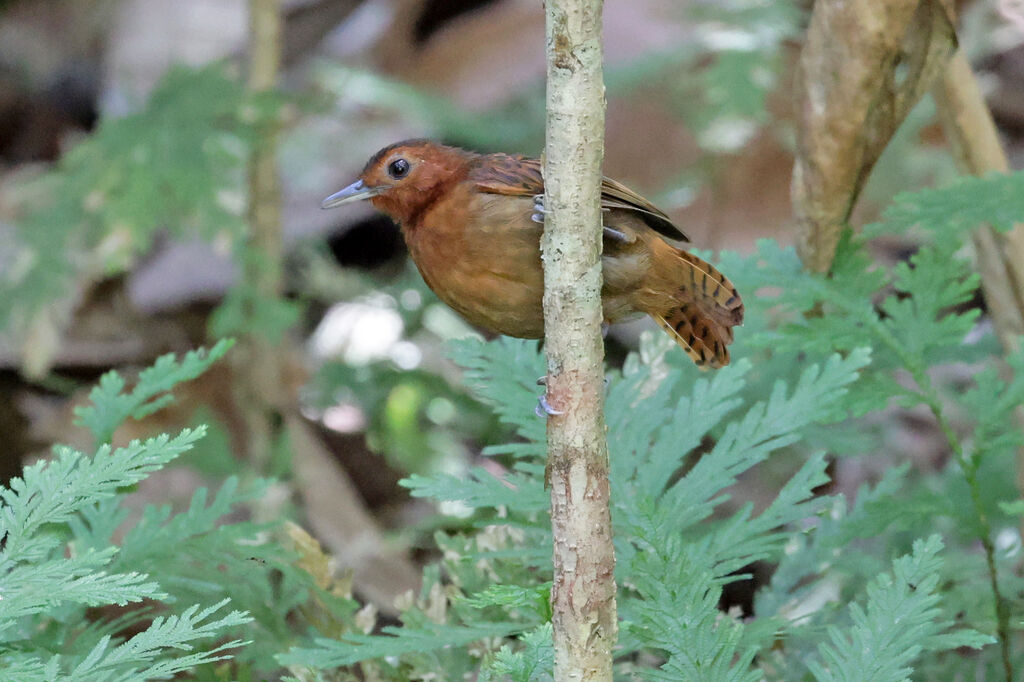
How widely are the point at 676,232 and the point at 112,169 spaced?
230 centimetres

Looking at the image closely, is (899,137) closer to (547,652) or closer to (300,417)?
(300,417)

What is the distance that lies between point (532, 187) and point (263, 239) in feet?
6.90

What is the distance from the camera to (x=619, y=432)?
2.31 metres

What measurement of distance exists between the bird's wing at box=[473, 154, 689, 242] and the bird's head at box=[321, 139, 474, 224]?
128mm

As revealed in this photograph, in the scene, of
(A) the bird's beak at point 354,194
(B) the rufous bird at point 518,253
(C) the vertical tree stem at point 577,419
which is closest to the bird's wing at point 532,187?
(B) the rufous bird at point 518,253

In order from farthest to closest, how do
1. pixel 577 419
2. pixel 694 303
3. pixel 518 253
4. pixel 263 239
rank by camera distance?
pixel 263 239, pixel 694 303, pixel 518 253, pixel 577 419

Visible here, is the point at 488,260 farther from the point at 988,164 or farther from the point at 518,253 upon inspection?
the point at 988,164

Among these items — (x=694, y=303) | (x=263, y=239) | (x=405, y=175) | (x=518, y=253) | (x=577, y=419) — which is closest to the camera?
(x=577, y=419)

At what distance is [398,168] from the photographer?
8.80ft

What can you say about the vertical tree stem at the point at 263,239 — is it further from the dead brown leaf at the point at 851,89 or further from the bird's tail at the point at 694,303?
the dead brown leaf at the point at 851,89

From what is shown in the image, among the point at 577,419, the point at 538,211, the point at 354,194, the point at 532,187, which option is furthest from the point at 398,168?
the point at 577,419

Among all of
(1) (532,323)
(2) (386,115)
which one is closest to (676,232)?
(1) (532,323)

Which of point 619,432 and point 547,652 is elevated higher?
point 619,432

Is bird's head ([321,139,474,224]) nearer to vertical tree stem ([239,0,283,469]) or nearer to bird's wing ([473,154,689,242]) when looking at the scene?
bird's wing ([473,154,689,242])
